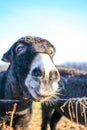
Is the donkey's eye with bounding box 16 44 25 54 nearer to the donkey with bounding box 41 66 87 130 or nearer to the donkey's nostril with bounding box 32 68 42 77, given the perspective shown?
the donkey's nostril with bounding box 32 68 42 77

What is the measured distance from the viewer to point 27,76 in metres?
3.02

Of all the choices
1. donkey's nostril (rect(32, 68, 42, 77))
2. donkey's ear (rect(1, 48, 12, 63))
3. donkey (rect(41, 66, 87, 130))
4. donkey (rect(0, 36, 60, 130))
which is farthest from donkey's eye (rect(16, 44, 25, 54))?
donkey (rect(41, 66, 87, 130))

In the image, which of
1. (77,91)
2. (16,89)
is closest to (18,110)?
(16,89)

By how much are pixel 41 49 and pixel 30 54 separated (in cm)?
11

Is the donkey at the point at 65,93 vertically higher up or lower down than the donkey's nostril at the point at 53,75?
lower down

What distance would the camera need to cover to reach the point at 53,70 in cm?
286

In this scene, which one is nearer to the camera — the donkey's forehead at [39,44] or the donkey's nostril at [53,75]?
the donkey's nostril at [53,75]

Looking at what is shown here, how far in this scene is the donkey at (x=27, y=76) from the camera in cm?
287

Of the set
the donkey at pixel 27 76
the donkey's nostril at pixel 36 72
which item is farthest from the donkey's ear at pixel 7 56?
the donkey's nostril at pixel 36 72

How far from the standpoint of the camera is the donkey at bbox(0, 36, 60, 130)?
2867mm

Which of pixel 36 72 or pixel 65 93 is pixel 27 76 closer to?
pixel 36 72

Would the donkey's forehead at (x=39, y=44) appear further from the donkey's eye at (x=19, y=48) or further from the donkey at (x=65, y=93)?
the donkey at (x=65, y=93)

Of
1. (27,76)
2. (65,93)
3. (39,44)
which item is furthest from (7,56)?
(65,93)

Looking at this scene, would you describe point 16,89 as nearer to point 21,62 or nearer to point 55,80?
point 21,62
